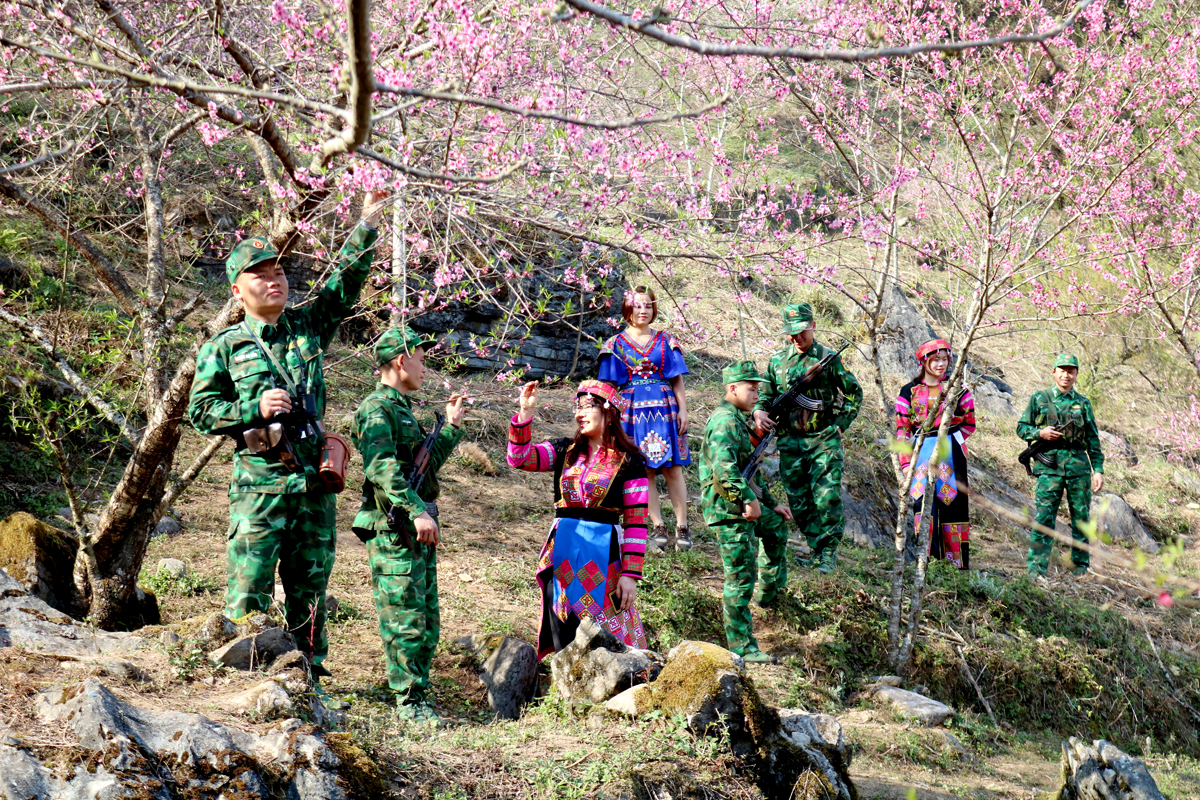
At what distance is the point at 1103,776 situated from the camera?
4.84 m

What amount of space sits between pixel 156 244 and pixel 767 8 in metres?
5.42

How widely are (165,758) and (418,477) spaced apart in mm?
2233

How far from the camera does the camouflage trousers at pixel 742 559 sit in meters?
6.28

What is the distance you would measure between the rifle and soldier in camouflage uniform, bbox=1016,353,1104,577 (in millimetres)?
6683

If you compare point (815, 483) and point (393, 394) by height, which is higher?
point (393, 394)

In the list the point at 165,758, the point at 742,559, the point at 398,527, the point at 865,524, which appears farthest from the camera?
the point at 865,524

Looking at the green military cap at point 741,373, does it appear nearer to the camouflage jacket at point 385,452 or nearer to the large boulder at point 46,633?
the camouflage jacket at point 385,452

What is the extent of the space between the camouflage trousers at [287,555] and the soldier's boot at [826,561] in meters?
4.68

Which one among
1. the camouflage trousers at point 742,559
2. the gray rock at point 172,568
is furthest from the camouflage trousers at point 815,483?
the gray rock at point 172,568

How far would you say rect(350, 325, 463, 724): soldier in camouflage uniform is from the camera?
464 centimetres

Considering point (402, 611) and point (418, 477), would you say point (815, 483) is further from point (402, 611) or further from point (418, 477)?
point (402, 611)

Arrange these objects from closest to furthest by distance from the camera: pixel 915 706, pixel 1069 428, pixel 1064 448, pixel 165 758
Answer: pixel 165 758 → pixel 915 706 → pixel 1069 428 → pixel 1064 448

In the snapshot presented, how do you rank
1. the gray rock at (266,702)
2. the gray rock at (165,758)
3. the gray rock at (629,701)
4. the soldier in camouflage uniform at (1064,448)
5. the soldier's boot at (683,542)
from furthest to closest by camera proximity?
the soldier in camouflage uniform at (1064,448)
the soldier's boot at (683,542)
the gray rock at (629,701)
the gray rock at (266,702)
the gray rock at (165,758)

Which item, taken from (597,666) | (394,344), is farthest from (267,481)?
(597,666)
